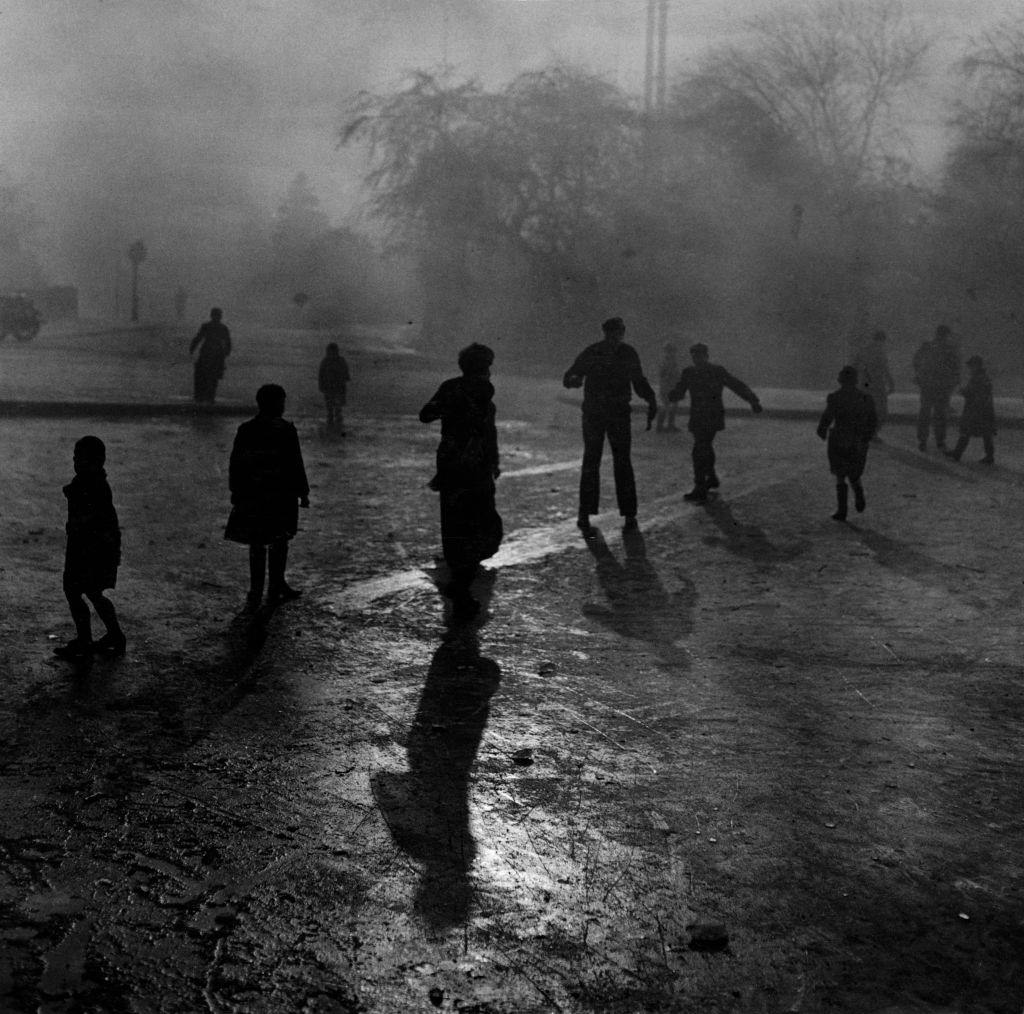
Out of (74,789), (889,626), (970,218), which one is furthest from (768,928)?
(970,218)

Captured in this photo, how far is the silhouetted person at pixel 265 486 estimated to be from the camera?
7.40 meters

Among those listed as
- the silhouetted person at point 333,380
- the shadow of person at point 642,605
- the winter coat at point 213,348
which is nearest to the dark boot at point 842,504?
the shadow of person at point 642,605

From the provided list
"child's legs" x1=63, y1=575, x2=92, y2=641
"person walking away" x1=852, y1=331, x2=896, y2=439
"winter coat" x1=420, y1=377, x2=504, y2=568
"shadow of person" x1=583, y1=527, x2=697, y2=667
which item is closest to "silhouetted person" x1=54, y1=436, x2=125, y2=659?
"child's legs" x1=63, y1=575, x2=92, y2=641

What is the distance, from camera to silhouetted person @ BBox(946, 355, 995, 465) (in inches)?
627

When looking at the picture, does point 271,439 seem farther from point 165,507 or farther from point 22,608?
point 165,507

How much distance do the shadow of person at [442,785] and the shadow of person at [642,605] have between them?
1.00 metres

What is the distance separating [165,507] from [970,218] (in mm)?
36010

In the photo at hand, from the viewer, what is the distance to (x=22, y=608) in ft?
23.5

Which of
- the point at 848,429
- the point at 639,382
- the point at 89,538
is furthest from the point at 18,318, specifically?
the point at 89,538

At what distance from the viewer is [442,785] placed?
4.73 m

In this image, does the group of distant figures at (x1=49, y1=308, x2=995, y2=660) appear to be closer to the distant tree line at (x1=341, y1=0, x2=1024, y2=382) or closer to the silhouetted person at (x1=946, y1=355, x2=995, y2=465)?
the silhouetted person at (x1=946, y1=355, x2=995, y2=465)

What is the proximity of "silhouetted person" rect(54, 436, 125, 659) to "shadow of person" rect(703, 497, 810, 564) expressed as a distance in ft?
15.4

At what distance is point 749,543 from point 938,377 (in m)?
8.48

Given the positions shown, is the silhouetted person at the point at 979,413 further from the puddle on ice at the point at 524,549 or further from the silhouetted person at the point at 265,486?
the silhouetted person at the point at 265,486
